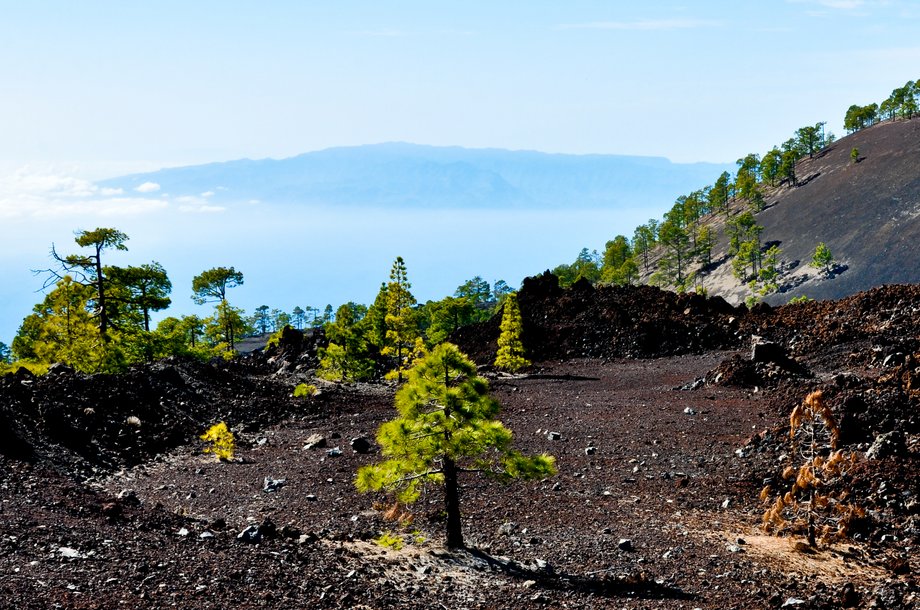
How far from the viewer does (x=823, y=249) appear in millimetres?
109375

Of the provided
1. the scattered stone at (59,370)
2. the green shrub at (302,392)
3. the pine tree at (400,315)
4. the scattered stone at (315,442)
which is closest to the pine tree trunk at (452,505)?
the scattered stone at (315,442)

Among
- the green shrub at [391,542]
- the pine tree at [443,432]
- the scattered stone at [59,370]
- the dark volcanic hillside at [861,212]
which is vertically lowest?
the green shrub at [391,542]

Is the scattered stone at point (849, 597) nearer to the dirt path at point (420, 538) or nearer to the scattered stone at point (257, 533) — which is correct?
the dirt path at point (420, 538)

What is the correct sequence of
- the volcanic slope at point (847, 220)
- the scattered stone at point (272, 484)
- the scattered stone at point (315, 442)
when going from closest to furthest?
the scattered stone at point (272, 484)
the scattered stone at point (315, 442)
the volcanic slope at point (847, 220)

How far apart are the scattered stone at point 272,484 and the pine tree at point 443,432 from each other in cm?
696

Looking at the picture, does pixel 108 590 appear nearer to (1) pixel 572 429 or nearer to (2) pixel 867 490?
(2) pixel 867 490

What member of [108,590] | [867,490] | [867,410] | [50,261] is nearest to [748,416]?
[867,410]

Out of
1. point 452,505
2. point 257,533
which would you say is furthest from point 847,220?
point 257,533

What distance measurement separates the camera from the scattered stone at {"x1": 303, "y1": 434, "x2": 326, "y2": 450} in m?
24.7

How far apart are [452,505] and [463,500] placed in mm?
4077

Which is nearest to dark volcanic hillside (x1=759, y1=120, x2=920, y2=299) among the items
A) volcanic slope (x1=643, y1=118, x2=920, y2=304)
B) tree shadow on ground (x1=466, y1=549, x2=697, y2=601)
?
volcanic slope (x1=643, y1=118, x2=920, y2=304)

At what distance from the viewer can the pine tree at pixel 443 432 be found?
13141 millimetres

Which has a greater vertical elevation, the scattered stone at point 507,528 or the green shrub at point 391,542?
the green shrub at point 391,542

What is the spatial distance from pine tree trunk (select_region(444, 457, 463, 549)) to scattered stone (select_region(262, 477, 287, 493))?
7.38 m
